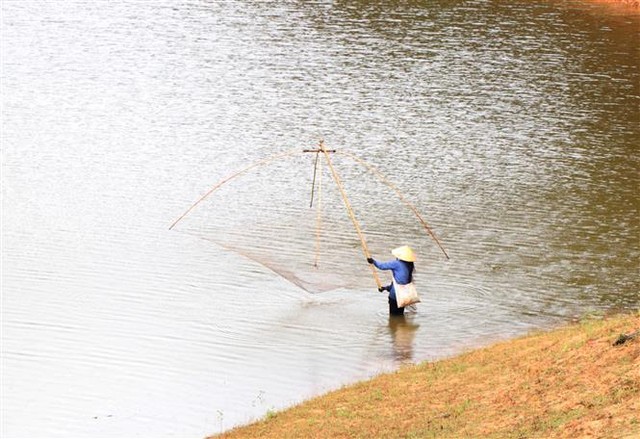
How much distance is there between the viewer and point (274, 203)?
81.6ft

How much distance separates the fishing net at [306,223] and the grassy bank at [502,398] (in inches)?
184

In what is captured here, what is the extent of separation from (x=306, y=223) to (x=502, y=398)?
34.9ft

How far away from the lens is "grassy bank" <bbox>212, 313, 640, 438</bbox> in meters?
12.0

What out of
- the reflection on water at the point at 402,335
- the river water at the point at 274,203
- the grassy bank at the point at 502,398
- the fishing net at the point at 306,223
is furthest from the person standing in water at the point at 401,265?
the grassy bank at the point at 502,398

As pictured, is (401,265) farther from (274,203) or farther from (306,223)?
(274,203)

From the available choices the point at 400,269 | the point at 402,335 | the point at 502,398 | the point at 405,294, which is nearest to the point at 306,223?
the point at 405,294

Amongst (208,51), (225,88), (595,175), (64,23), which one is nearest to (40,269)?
(595,175)

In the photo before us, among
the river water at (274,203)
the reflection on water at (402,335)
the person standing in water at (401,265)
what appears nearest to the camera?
the river water at (274,203)

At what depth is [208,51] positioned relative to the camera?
134 feet

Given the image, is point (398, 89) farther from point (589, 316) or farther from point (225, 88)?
point (589, 316)

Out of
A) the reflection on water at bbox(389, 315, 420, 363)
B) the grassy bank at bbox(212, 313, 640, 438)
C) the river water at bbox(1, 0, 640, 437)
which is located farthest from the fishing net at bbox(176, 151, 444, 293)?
the grassy bank at bbox(212, 313, 640, 438)

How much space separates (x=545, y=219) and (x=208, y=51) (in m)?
19.5

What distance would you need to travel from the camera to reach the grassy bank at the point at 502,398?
1197 cm

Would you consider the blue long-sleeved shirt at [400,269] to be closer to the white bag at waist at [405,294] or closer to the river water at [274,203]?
the white bag at waist at [405,294]
